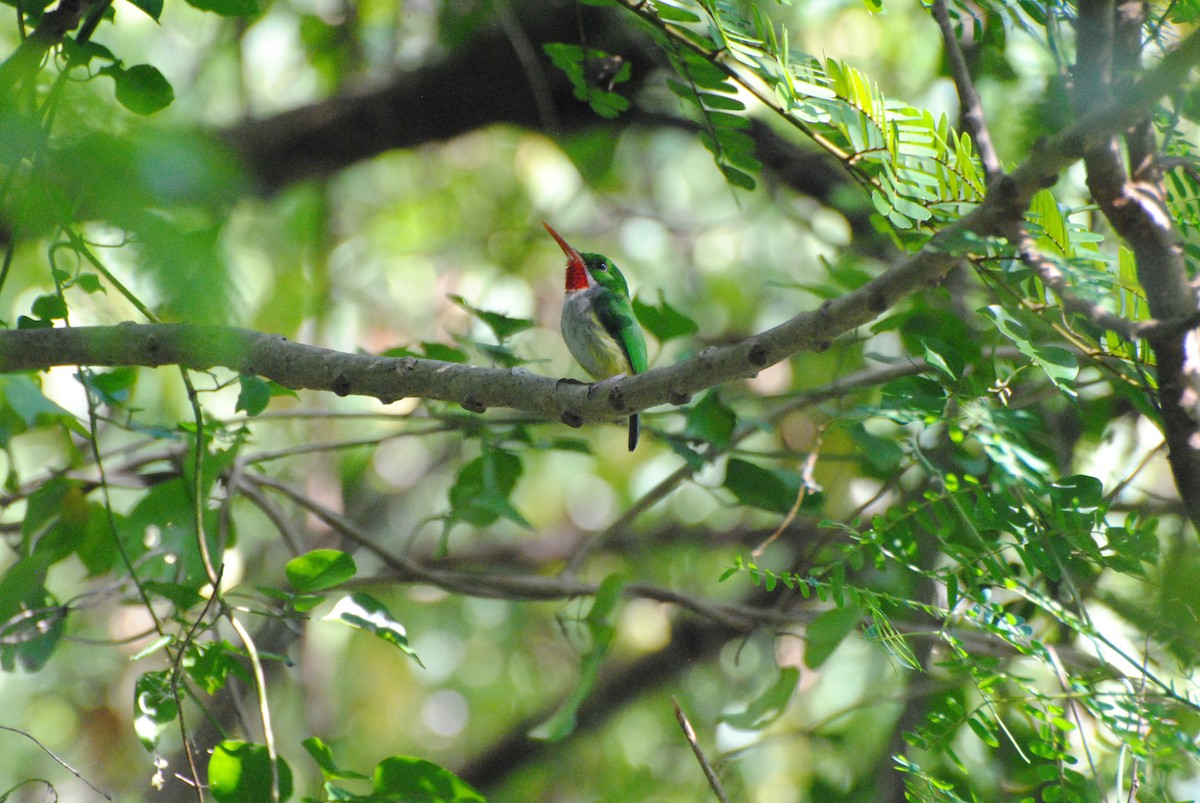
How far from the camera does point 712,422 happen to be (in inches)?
105

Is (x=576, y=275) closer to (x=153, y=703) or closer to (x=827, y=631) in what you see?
(x=827, y=631)

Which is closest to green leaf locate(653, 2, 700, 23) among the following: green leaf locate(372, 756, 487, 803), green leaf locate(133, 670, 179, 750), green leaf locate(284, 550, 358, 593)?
green leaf locate(284, 550, 358, 593)

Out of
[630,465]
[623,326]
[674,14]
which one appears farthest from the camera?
[630,465]

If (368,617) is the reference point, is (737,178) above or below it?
above

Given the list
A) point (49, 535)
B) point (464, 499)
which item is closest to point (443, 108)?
point (464, 499)

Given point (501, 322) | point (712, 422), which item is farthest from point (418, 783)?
point (712, 422)

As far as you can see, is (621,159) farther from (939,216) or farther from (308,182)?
(939,216)

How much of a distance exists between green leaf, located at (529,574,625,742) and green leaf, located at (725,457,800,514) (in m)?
0.43

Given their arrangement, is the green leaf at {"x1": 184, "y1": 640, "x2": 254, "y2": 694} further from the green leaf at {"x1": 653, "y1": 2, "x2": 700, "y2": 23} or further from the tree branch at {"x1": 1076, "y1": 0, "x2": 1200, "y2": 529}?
the tree branch at {"x1": 1076, "y1": 0, "x2": 1200, "y2": 529}

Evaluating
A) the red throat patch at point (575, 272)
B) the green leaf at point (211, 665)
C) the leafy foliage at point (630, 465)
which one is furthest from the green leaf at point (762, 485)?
the green leaf at point (211, 665)

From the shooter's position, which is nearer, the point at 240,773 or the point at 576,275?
the point at 240,773

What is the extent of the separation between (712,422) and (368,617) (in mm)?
1077

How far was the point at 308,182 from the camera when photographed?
457cm

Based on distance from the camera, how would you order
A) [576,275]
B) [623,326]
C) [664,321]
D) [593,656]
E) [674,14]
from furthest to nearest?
[576,275], [623,326], [664,321], [593,656], [674,14]
